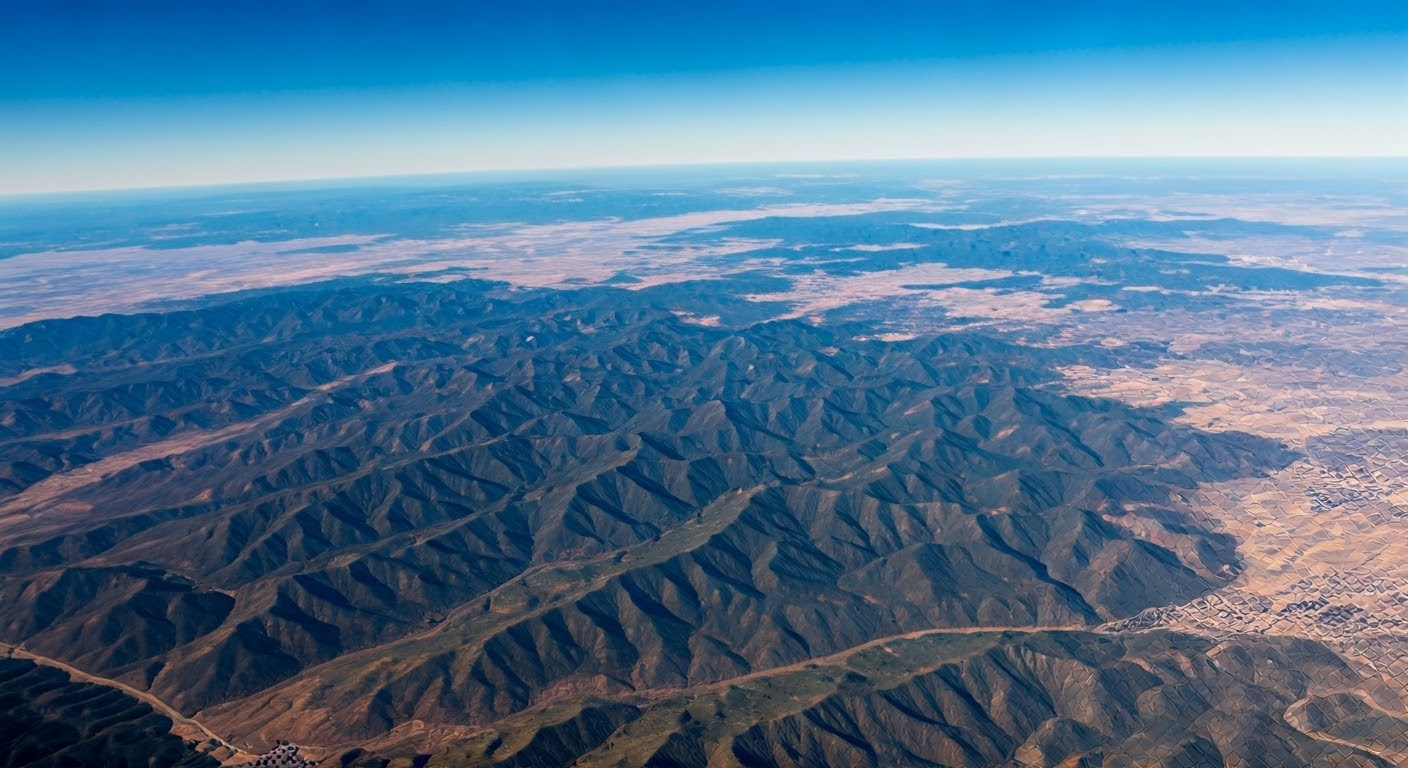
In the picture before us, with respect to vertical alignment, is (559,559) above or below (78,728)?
below

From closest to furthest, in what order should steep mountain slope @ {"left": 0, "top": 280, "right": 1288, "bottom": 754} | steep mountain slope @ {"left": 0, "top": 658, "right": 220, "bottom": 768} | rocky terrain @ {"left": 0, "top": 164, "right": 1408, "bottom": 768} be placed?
steep mountain slope @ {"left": 0, "top": 658, "right": 220, "bottom": 768} < rocky terrain @ {"left": 0, "top": 164, "right": 1408, "bottom": 768} < steep mountain slope @ {"left": 0, "top": 280, "right": 1288, "bottom": 754}

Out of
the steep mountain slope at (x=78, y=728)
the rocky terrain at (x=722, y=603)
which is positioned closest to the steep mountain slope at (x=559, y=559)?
the rocky terrain at (x=722, y=603)

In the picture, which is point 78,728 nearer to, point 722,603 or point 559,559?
point 559,559

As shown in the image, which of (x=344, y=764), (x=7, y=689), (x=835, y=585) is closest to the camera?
(x=344, y=764)

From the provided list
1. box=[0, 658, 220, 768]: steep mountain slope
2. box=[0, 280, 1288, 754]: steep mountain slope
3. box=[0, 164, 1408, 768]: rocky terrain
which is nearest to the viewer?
box=[0, 658, 220, 768]: steep mountain slope

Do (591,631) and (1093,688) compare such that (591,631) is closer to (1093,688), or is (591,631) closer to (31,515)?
(1093,688)

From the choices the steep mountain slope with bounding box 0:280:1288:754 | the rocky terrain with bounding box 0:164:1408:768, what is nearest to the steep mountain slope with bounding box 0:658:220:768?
the rocky terrain with bounding box 0:164:1408:768

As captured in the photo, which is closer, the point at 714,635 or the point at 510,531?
the point at 714,635

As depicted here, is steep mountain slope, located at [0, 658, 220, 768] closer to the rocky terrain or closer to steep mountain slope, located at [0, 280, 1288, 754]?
the rocky terrain

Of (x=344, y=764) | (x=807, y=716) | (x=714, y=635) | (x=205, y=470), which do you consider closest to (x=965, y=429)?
(x=714, y=635)

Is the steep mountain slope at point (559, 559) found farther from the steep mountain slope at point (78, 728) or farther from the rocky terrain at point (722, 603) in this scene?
the steep mountain slope at point (78, 728)

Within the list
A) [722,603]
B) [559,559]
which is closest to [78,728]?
[559,559]
